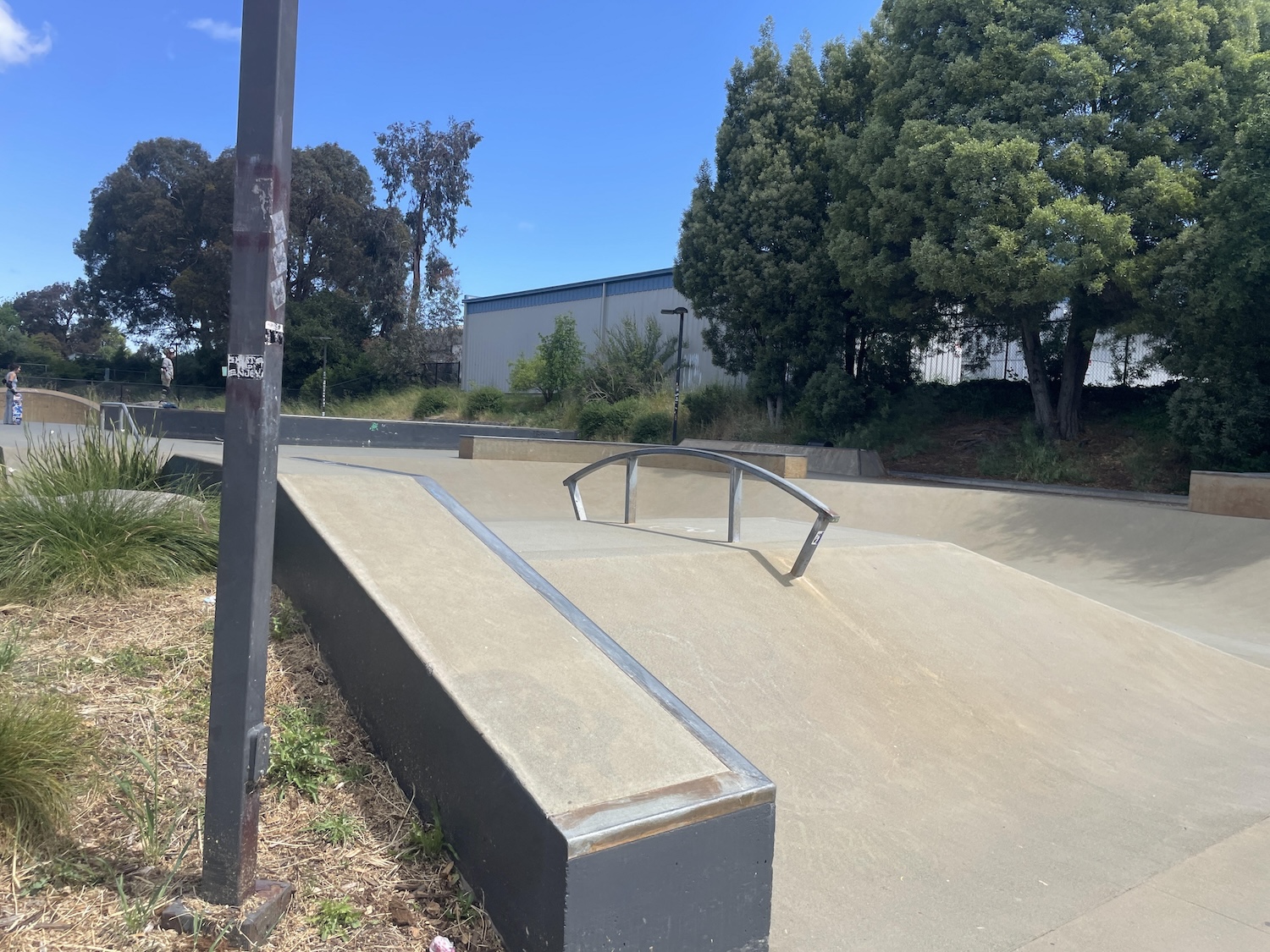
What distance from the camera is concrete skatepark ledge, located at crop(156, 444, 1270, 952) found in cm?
246

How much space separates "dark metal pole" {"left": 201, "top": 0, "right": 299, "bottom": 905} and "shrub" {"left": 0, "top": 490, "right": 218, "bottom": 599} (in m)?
1.97

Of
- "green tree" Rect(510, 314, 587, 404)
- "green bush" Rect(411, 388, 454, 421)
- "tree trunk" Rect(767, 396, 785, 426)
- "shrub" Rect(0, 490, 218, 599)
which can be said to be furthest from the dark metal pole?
"green bush" Rect(411, 388, 454, 421)

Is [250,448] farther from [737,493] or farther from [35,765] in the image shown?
[737,493]

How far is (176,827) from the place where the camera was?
2564mm

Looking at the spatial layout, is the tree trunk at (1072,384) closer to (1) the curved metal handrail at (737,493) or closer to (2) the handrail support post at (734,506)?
(1) the curved metal handrail at (737,493)

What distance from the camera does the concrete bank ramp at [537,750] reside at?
89.3 inches

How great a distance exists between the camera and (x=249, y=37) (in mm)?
2090

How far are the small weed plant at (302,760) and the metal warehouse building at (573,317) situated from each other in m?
22.6

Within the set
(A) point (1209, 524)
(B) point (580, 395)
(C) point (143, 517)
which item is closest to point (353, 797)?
(C) point (143, 517)

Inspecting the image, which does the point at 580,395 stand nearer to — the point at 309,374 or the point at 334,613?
the point at 309,374

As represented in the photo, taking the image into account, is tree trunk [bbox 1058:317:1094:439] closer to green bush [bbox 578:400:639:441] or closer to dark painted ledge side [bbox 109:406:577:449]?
green bush [bbox 578:400:639:441]

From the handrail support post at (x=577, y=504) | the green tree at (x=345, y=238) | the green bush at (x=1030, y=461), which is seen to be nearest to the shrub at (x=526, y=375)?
the green tree at (x=345, y=238)

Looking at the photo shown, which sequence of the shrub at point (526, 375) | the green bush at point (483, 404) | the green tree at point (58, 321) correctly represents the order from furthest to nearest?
1. the green tree at point (58, 321)
2. the green bush at point (483, 404)
3. the shrub at point (526, 375)

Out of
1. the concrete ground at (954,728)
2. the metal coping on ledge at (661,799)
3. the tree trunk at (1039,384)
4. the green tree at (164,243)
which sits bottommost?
the concrete ground at (954,728)
